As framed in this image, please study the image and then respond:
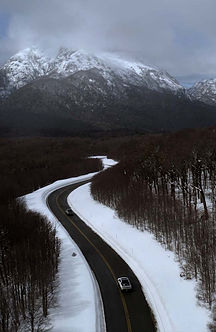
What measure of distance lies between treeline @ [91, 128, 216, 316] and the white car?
6.16 m

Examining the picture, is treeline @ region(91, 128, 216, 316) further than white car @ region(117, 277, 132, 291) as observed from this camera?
Yes

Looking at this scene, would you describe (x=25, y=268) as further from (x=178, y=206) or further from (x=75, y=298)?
(x=178, y=206)

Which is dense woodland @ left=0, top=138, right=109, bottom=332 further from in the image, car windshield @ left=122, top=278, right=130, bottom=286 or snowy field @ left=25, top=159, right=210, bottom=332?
car windshield @ left=122, top=278, right=130, bottom=286

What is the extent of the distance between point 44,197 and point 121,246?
4342 centimetres

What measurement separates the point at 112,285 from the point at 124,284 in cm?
231

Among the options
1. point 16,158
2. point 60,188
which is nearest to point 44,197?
point 60,188

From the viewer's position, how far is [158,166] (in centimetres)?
6962

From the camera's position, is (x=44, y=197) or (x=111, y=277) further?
(x=44, y=197)

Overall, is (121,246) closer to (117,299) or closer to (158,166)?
(117,299)

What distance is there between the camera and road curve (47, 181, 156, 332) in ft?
96.3

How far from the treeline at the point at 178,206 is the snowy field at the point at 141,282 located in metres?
1.50

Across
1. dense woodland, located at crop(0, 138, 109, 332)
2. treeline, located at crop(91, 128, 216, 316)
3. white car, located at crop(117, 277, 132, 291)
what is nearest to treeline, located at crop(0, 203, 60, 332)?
dense woodland, located at crop(0, 138, 109, 332)

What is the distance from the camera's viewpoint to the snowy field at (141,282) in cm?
2938

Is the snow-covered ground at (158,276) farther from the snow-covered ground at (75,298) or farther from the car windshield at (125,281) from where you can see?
the snow-covered ground at (75,298)
